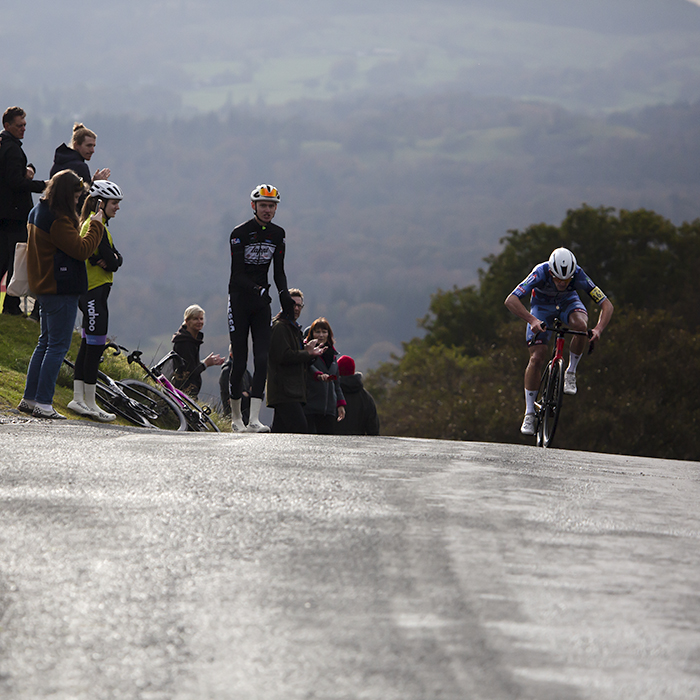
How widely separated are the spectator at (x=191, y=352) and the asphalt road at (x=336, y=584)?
257 inches

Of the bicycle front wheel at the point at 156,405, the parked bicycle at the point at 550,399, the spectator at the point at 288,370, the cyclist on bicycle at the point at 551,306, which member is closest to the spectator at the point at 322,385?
the spectator at the point at 288,370

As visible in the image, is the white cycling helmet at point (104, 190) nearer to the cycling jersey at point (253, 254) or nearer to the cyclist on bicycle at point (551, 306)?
the cycling jersey at point (253, 254)

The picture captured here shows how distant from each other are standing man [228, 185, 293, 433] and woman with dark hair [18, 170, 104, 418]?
1870mm

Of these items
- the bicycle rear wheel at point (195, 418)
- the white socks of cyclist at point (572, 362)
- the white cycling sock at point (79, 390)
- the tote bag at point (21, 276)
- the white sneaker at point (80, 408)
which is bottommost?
the bicycle rear wheel at point (195, 418)

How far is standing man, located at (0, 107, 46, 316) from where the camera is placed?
36.4 ft

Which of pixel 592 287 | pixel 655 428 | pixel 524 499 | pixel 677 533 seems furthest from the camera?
pixel 655 428

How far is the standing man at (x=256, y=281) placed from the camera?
10.2 meters

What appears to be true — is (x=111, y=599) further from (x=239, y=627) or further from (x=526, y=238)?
(x=526, y=238)

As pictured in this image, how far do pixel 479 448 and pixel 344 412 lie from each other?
12.5 ft

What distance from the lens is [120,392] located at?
10.9m

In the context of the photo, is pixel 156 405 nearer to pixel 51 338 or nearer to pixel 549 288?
pixel 51 338

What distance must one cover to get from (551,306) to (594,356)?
109ft

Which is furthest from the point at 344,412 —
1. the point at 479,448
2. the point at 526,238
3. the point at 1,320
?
the point at 526,238

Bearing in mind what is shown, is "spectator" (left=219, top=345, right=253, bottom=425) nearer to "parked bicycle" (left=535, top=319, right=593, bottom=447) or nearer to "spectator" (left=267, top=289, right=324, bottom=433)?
"spectator" (left=267, top=289, right=324, bottom=433)
